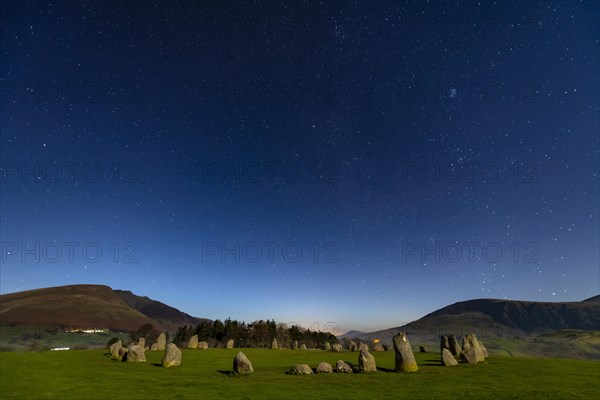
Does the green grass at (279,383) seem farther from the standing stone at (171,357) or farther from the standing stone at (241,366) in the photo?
the standing stone at (171,357)

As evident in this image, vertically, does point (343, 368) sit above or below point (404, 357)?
below

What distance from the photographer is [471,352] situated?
30188 mm

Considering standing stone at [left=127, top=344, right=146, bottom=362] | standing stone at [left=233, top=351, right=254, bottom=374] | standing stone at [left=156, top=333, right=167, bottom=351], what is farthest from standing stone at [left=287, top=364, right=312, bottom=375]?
standing stone at [left=156, top=333, right=167, bottom=351]

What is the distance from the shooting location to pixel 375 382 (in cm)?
2084

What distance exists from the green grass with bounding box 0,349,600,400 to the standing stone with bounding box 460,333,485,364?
207 centimetres

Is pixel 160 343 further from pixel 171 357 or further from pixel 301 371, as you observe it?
pixel 301 371

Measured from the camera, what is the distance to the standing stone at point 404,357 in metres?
25.0

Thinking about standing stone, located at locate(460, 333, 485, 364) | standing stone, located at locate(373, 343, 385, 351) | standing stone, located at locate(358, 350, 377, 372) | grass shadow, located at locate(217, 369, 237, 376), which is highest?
standing stone, located at locate(373, 343, 385, 351)

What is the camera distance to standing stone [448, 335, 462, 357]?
34375 mm

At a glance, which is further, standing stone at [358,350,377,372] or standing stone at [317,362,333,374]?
standing stone at [358,350,377,372]

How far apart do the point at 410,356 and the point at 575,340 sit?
20834 centimetres

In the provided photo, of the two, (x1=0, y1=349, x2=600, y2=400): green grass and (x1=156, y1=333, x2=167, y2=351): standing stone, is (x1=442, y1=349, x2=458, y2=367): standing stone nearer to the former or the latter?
(x1=0, y1=349, x2=600, y2=400): green grass

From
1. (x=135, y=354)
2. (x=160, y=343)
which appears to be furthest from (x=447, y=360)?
(x=160, y=343)

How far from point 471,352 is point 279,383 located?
1805 centimetres
